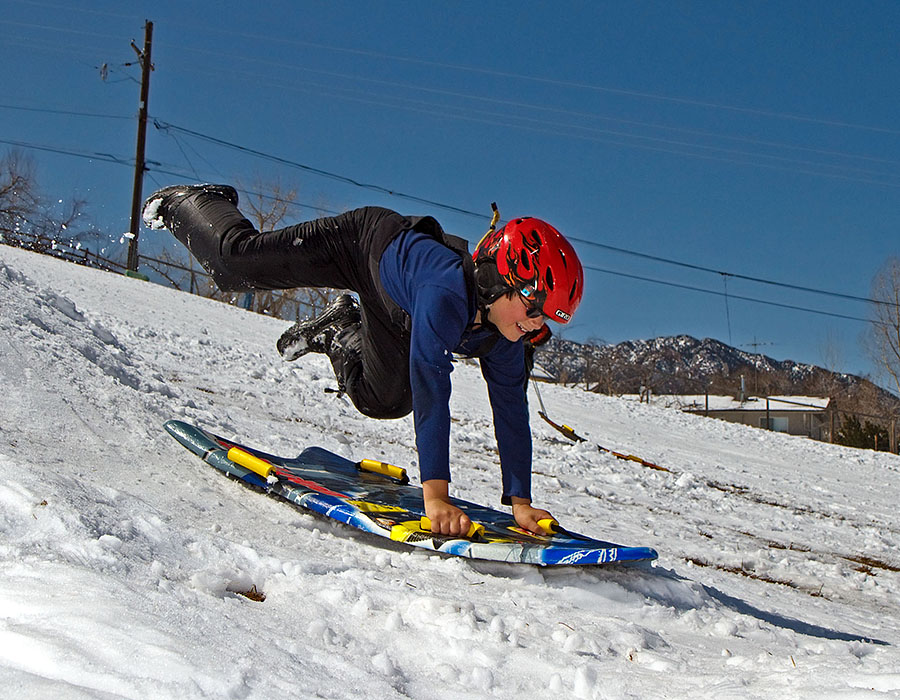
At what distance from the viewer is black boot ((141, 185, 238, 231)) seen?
434cm

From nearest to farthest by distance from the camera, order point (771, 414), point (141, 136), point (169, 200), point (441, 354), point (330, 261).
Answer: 1. point (441, 354)
2. point (330, 261)
3. point (169, 200)
4. point (141, 136)
5. point (771, 414)

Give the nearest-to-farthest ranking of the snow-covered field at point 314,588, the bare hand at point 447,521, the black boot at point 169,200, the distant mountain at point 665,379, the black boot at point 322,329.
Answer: the snow-covered field at point 314,588 → the bare hand at point 447,521 → the black boot at point 169,200 → the black boot at point 322,329 → the distant mountain at point 665,379

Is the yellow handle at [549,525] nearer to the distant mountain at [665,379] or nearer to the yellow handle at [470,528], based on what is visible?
the yellow handle at [470,528]

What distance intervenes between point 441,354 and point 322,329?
1.91 m

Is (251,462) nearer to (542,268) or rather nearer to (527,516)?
(527,516)

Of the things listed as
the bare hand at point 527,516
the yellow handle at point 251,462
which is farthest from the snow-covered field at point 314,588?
the bare hand at point 527,516

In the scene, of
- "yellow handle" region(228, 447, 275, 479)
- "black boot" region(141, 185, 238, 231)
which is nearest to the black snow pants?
"black boot" region(141, 185, 238, 231)

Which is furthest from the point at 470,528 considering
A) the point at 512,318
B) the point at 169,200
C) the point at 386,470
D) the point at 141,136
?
the point at 141,136

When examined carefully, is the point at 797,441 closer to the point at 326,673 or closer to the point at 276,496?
the point at 276,496

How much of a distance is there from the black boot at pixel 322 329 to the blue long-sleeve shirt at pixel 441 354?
125 centimetres

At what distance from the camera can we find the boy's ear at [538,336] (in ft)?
11.6

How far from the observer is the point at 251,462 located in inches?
134

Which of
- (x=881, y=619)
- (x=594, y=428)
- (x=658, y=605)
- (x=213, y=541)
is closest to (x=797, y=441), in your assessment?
(x=594, y=428)

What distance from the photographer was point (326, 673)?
1601 mm
